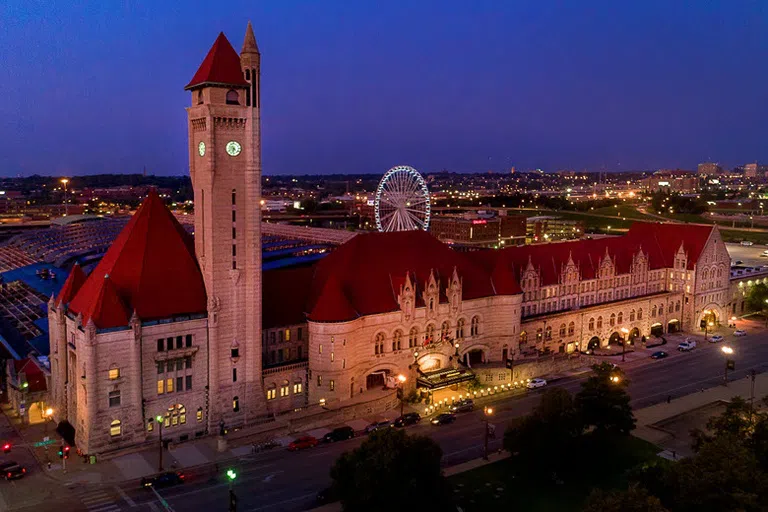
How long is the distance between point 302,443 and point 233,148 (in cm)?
2675

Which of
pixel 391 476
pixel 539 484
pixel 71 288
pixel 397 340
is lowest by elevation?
pixel 539 484

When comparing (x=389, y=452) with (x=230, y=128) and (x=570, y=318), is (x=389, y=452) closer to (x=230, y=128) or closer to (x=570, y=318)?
(x=230, y=128)

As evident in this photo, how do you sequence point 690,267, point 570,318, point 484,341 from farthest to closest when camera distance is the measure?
point 690,267 < point 570,318 < point 484,341

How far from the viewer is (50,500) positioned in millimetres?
50625

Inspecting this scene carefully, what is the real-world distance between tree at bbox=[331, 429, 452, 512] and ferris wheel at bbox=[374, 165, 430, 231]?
67.2 metres

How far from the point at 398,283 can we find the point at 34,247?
115 m

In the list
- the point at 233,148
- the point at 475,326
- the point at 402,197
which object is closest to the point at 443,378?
the point at 475,326

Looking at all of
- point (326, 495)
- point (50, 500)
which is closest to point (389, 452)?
point (326, 495)

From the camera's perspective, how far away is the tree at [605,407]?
201ft

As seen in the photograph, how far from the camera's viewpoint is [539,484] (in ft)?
181

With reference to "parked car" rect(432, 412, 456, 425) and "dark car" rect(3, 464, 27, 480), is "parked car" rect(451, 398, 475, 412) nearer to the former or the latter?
"parked car" rect(432, 412, 456, 425)

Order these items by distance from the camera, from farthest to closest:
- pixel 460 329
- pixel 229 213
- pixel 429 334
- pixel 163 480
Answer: pixel 460 329 → pixel 429 334 → pixel 229 213 → pixel 163 480

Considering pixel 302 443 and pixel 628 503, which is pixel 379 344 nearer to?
pixel 302 443

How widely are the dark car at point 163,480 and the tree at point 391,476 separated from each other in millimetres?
13813
